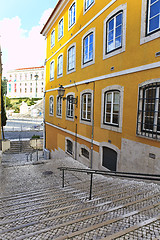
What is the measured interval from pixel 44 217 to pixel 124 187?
104 inches

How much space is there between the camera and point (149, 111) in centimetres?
530

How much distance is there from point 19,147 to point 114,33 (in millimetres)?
16484

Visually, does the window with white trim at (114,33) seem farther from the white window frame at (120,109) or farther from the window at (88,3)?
the window at (88,3)

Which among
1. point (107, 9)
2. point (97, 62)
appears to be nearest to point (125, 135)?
point (97, 62)

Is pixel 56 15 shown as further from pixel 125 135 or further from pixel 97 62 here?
pixel 125 135

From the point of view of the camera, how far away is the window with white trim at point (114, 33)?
21.7 feet

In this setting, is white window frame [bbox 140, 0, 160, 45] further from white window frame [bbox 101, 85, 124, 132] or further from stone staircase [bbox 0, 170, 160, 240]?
stone staircase [bbox 0, 170, 160, 240]

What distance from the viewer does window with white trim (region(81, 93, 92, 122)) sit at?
8940 mm

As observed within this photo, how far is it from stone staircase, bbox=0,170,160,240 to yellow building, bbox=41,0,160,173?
2.01m

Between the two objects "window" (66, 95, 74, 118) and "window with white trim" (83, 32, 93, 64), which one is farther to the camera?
"window" (66, 95, 74, 118)

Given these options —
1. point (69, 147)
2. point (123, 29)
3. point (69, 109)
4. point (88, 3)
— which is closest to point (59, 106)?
point (69, 109)

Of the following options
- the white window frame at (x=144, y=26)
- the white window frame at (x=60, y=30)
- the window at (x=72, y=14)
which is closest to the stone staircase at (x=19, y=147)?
the white window frame at (x=60, y=30)

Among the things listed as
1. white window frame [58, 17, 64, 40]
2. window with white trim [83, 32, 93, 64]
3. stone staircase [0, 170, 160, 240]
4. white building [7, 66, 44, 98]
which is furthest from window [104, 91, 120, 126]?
white building [7, 66, 44, 98]

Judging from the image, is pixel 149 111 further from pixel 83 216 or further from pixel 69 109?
pixel 69 109
